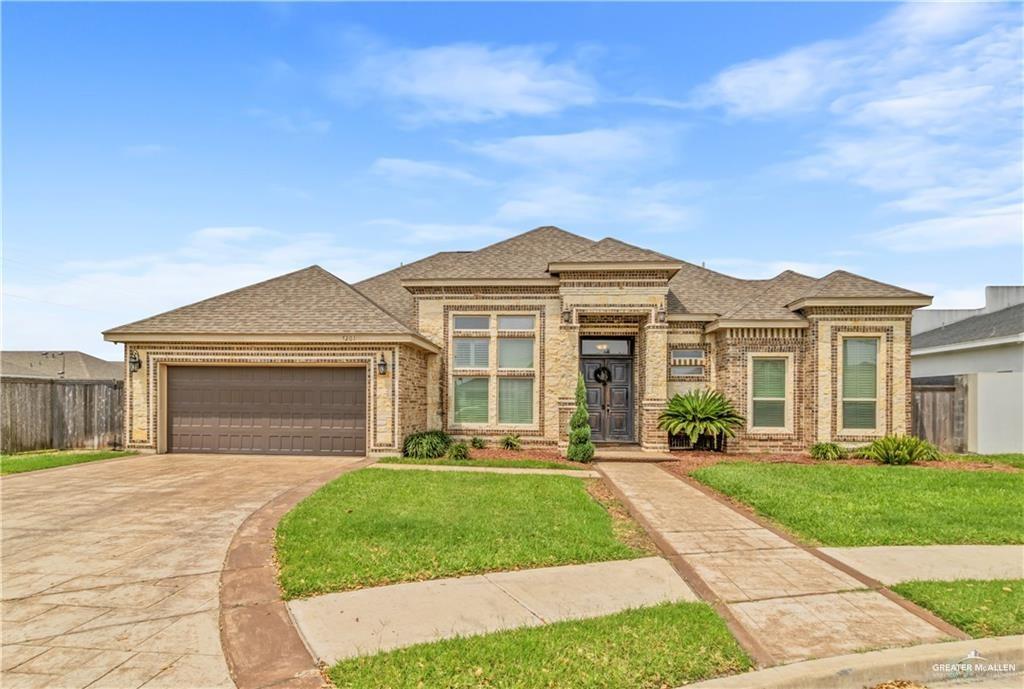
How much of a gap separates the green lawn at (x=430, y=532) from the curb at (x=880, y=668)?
229 centimetres

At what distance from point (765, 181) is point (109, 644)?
49.4 ft

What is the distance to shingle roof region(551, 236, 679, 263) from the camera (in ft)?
45.0

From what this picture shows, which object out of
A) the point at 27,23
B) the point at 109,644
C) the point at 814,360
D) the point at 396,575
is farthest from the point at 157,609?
the point at 814,360

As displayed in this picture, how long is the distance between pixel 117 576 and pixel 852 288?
50.2 feet

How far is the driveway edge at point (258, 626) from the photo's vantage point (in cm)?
337

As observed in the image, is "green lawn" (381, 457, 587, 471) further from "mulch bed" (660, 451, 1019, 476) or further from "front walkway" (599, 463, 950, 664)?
"front walkway" (599, 463, 950, 664)

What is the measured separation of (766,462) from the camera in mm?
12242

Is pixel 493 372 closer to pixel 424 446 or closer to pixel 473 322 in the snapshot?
pixel 473 322

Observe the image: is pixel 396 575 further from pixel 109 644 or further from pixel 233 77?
pixel 233 77

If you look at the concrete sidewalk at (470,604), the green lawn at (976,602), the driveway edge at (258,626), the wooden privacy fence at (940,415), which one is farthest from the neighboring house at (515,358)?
the green lawn at (976,602)

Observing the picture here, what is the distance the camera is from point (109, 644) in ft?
12.4

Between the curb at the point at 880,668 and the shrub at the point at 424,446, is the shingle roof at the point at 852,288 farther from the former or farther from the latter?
the curb at the point at 880,668

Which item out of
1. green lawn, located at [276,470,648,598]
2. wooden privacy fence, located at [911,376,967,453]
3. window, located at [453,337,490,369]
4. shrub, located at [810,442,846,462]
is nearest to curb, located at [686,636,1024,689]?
green lawn, located at [276,470,648,598]

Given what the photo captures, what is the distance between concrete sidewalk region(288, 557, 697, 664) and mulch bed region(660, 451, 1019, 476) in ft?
22.1
